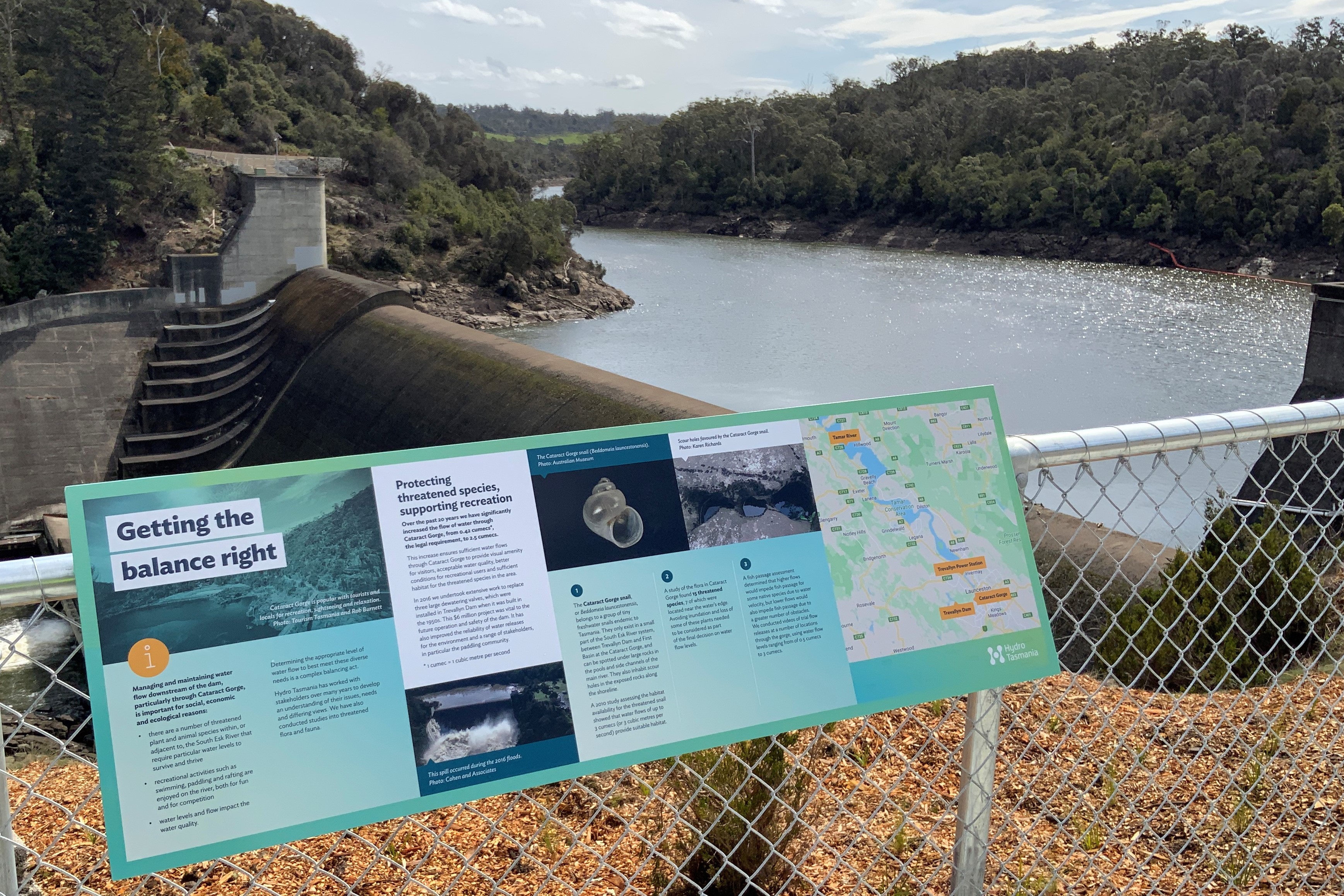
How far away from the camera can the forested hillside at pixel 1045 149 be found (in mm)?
46469

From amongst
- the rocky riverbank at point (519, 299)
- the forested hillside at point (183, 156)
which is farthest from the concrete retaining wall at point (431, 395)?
the rocky riverbank at point (519, 299)

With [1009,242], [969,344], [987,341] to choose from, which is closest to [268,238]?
[969,344]

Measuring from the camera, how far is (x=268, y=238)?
66.5 feet

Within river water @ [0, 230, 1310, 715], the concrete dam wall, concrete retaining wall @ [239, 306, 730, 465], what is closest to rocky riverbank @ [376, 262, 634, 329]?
river water @ [0, 230, 1310, 715]

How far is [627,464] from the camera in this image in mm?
1902

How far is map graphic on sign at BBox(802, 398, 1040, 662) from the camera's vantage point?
2.03m

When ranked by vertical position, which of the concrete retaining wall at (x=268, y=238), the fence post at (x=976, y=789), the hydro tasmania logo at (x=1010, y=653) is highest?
the concrete retaining wall at (x=268, y=238)

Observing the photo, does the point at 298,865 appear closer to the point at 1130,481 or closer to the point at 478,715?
the point at 478,715

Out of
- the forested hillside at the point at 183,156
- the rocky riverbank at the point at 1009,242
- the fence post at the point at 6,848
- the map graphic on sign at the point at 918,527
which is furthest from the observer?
the rocky riverbank at the point at 1009,242

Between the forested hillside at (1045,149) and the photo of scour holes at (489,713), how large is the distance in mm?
46796

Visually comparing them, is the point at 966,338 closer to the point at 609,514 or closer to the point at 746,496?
the point at 746,496

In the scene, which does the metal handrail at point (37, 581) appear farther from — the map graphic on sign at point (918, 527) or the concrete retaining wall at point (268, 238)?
the concrete retaining wall at point (268, 238)

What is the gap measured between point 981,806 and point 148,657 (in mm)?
1517

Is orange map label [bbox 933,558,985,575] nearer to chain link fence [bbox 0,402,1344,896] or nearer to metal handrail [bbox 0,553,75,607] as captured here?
chain link fence [bbox 0,402,1344,896]
